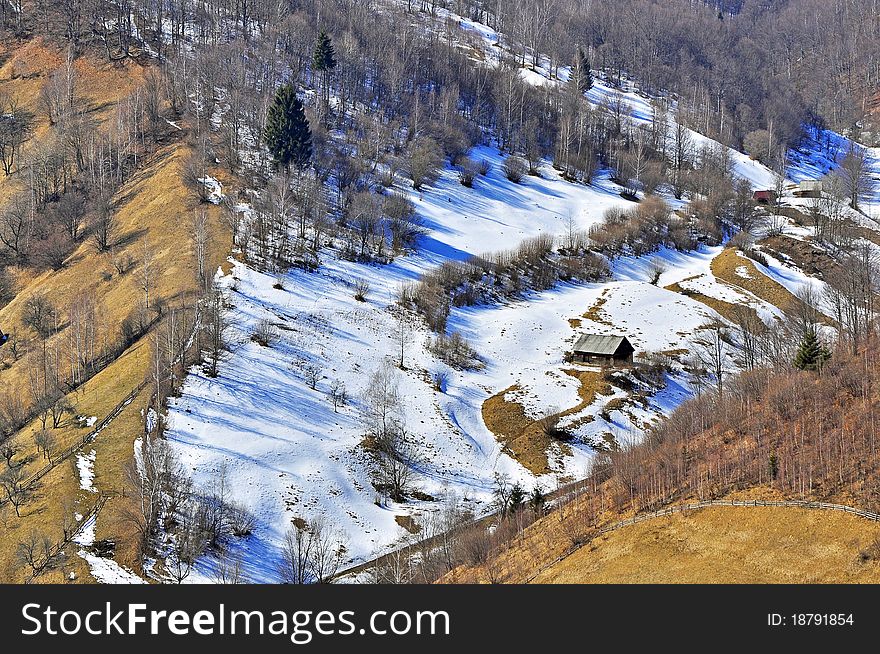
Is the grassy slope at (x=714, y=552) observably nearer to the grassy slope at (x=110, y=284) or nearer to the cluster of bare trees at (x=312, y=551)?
the cluster of bare trees at (x=312, y=551)

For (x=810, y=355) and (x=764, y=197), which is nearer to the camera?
(x=810, y=355)

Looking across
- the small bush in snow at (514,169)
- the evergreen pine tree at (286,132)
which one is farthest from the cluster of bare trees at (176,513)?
the small bush in snow at (514,169)

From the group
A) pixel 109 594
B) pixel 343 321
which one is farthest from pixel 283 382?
pixel 109 594

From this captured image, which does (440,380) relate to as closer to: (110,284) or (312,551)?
(312,551)

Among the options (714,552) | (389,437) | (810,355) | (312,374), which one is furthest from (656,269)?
(714,552)

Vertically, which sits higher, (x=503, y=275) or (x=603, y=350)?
(x=603, y=350)
